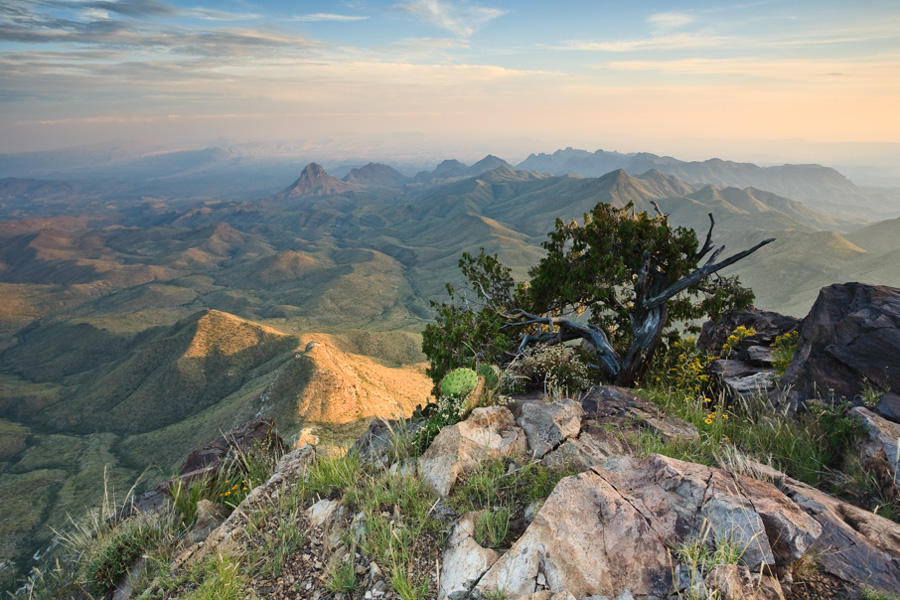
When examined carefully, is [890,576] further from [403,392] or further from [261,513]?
[403,392]

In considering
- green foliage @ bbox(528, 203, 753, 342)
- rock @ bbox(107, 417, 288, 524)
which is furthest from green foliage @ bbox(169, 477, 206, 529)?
green foliage @ bbox(528, 203, 753, 342)

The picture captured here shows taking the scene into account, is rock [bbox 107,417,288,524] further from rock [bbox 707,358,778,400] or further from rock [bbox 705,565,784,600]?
rock [bbox 707,358,778,400]

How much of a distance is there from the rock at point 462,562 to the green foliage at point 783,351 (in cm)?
938

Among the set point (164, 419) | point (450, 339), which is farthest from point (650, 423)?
point (164, 419)

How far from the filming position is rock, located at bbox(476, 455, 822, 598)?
414 cm

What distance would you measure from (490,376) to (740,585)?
19.4 feet

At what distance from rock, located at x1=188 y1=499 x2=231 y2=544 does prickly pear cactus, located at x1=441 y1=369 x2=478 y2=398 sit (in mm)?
4537

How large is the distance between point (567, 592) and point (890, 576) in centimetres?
330

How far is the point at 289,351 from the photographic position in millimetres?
104000

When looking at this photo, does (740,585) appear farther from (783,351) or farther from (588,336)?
(588,336)

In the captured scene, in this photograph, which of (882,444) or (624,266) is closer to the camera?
(882,444)

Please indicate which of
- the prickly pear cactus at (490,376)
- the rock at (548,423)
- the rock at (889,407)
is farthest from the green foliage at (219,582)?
the rock at (889,407)

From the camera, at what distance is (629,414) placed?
8.21 meters

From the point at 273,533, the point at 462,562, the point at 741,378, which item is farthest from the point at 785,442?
the point at 273,533
